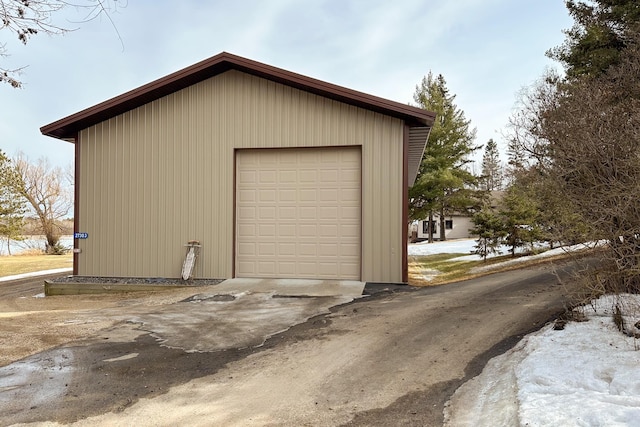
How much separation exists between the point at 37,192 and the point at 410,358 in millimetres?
30460

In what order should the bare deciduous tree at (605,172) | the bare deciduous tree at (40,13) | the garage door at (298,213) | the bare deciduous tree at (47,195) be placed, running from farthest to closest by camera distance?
1. the bare deciduous tree at (47,195)
2. the garage door at (298,213)
3. the bare deciduous tree at (40,13)
4. the bare deciduous tree at (605,172)

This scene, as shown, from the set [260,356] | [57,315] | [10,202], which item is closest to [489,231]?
[260,356]

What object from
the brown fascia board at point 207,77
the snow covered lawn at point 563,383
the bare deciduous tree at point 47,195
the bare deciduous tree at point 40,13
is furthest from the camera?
the bare deciduous tree at point 47,195

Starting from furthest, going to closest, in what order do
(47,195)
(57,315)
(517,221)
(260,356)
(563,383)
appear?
1. (47,195)
2. (517,221)
3. (57,315)
4. (260,356)
5. (563,383)

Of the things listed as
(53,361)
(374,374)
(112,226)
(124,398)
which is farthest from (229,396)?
(112,226)

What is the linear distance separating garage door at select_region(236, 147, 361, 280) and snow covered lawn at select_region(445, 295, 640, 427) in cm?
511

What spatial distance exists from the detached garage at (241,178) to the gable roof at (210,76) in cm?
3


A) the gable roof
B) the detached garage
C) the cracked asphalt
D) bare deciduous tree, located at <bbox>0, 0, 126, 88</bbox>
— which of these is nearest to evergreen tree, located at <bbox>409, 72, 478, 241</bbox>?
the gable roof

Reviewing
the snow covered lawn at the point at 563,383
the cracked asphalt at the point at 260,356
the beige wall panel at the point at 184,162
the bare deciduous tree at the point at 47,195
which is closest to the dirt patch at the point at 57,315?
the cracked asphalt at the point at 260,356

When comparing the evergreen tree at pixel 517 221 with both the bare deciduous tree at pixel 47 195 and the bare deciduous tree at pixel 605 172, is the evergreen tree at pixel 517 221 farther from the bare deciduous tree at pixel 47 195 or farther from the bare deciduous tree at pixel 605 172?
the bare deciduous tree at pixel 47 195

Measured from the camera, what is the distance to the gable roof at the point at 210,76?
8.34m

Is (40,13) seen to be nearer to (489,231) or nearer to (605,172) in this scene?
(605,172)

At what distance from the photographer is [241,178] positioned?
946 cm

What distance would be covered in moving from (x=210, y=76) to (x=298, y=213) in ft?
13.0
